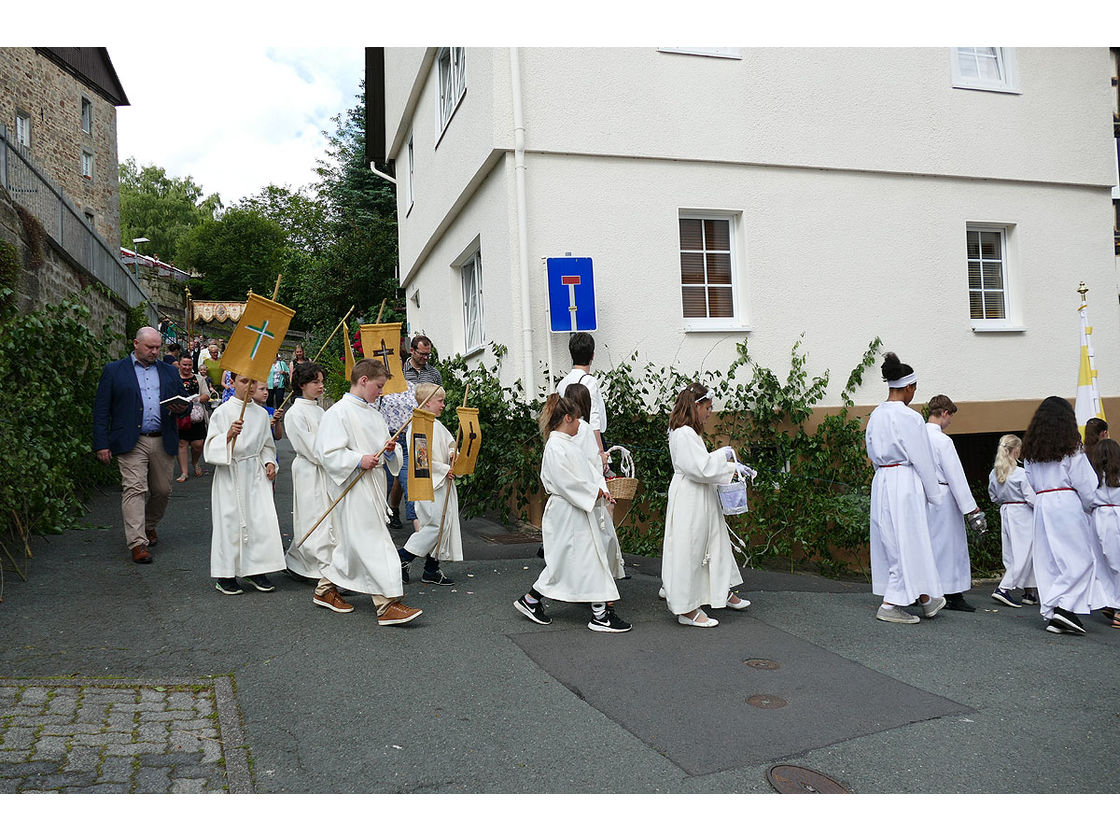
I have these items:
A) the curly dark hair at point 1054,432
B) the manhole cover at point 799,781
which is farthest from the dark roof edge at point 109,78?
the manhole cover at point 799,781

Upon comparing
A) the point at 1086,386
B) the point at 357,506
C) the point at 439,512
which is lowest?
the point at 439,512

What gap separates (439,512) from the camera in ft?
24.4

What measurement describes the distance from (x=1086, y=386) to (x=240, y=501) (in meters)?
10.3

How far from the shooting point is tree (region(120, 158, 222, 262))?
7306 centimetres

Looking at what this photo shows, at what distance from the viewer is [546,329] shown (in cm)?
1028

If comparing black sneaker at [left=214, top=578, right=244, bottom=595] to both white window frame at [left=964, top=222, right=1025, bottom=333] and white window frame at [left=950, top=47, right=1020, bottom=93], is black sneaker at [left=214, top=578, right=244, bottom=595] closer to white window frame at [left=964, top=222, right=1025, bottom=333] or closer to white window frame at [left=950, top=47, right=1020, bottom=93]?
white window frame at [left=964, top=222, right=1025, bottom=333]

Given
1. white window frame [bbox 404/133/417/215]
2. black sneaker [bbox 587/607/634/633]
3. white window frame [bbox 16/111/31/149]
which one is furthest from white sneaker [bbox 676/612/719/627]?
white window frame [bbox 16/111/31/149]

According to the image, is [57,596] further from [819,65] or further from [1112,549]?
[819,65]

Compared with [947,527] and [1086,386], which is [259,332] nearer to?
[947,527]

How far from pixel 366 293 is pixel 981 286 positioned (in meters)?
19.7

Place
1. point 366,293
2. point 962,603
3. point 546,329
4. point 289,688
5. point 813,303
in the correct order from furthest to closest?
point 366,293 < point 813,303 < point 546,329 < point 962,603 < point 289,688

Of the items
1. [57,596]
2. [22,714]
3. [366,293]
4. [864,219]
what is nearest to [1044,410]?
[864,219]

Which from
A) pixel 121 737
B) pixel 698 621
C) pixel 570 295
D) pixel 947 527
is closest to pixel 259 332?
pixel 121 737

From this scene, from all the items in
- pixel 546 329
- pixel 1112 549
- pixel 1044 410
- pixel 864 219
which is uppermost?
pixel 864 219
